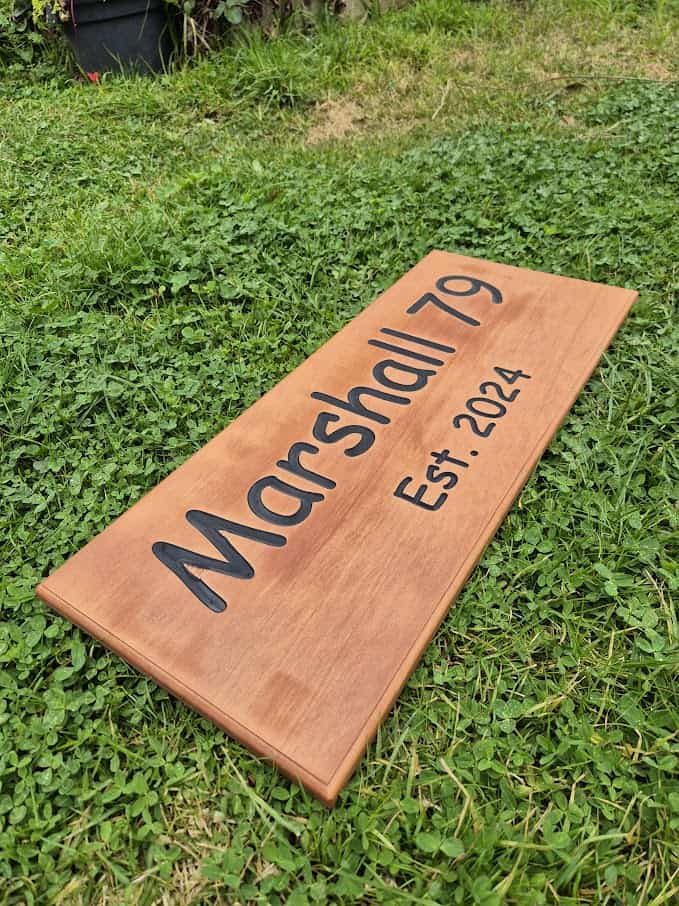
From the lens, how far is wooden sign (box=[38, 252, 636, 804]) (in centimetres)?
122

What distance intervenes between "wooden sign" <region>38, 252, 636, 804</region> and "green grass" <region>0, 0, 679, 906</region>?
0.08 meters

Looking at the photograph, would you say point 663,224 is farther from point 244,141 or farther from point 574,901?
point 574,901

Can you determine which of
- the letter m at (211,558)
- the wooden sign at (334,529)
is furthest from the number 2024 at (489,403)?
the letter m at (211,558)

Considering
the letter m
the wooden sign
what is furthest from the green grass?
the letter m

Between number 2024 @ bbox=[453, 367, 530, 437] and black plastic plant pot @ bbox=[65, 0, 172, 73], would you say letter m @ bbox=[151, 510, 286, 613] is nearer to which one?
number 2024 @ bbox=[453, 367, 530, 437]

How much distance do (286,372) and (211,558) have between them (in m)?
0.74

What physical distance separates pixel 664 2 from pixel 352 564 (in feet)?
15.0

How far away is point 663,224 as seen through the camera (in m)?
2.48

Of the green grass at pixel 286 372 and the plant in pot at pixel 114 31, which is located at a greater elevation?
the plant in pot at pixel 114 31

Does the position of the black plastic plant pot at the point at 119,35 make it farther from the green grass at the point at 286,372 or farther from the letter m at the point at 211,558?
the letter m at the point at 211,558

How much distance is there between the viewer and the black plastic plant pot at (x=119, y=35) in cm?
341

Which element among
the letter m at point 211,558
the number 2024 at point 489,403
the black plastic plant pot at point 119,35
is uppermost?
the black plastic plant pot at point 119,35

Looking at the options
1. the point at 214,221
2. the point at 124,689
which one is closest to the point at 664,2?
the point at 214,221

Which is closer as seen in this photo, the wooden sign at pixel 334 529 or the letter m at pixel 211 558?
the wooden sign at pixel 334 529
